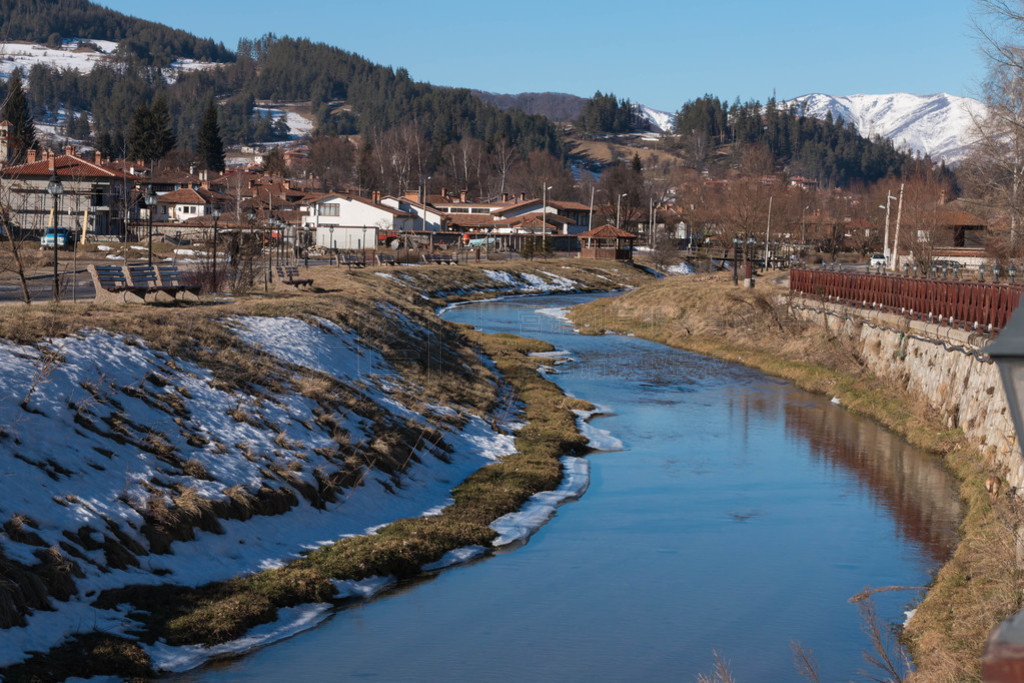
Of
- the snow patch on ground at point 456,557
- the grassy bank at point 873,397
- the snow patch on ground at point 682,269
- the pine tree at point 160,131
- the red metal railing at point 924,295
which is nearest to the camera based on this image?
the grassy bank at point 873,397

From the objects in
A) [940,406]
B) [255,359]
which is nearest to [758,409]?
[940,406]

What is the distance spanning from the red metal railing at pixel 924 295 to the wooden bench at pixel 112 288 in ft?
59.1

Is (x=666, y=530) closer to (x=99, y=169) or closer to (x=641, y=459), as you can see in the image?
(x=641, y=459)

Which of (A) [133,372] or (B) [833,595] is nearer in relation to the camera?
(B) [833,595]

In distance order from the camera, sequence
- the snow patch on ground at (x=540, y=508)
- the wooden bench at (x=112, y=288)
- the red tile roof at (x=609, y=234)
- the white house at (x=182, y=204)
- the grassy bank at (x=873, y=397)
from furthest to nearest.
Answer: the white house at (x=182, y=204) → the red tile roof at (x=609, y=234) → the wooden bench at (x=112, y=288) → the snow patch on ground at (x=540, y=508) → the grassy bank at (x=873, y=397)

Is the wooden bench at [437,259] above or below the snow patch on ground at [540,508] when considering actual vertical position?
above

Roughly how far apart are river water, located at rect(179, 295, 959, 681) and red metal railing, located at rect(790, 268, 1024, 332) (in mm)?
3751

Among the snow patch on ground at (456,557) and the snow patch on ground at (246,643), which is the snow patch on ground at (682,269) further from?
the snow patch on ground at (246,643)

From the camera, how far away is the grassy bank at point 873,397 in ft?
36.7

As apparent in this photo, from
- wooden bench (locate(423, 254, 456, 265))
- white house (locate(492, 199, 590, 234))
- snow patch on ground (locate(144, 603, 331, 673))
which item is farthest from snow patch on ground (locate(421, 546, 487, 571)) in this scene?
white house (locate(492, 199, 590, 234))

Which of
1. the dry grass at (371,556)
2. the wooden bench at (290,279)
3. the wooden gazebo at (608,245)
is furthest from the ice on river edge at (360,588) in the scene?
the wooden gazebo at (608,245)

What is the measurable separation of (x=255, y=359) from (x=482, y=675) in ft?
34.7

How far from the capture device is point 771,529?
1677 cm

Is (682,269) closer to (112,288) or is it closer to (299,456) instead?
(112,288)
